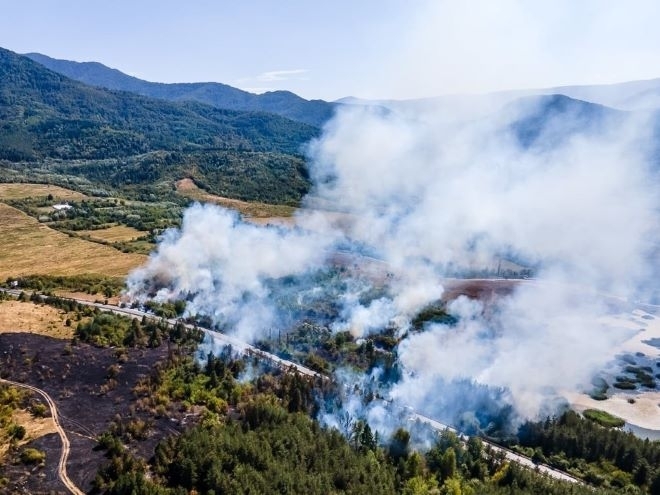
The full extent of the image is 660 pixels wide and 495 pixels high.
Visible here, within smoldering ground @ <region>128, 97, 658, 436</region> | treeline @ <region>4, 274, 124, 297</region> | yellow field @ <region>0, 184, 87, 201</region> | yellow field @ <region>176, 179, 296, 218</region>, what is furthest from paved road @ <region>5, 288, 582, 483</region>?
yellow field @ <region>0, 184, 87, 201</region>

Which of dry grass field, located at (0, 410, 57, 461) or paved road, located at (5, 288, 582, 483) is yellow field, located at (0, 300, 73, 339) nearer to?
paved road, located at (5, 288, 582, 483)

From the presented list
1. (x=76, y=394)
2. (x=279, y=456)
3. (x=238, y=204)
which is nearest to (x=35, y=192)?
(x=238, y=204)

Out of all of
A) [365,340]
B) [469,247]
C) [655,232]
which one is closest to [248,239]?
[365,340]

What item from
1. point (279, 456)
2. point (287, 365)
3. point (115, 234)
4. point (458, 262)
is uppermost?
point (458, 262)

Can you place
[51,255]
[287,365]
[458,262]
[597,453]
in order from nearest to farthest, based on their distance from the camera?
[597,453] < [287,365] < [51,255] < [458,262]

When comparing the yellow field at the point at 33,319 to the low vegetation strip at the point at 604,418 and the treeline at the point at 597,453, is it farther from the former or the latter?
the low vegetation strip at the point at 604,418

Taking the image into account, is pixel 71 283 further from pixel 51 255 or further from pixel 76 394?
pixel 76 394
